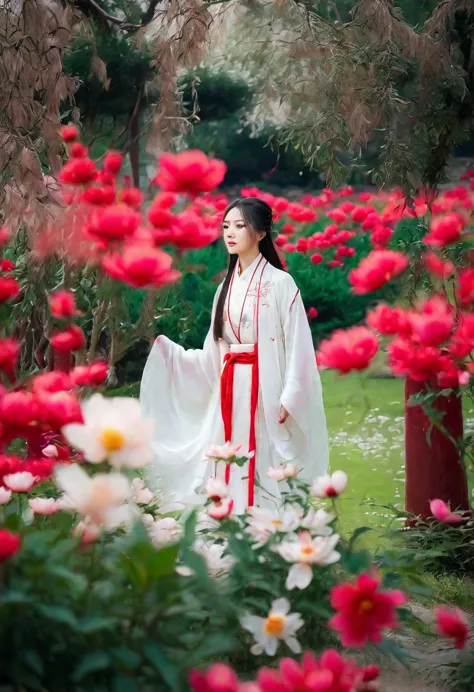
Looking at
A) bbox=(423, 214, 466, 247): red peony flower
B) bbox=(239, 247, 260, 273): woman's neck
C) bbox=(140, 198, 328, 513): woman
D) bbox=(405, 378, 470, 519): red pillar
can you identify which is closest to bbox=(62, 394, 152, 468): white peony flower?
bbox=(423, 214, 466, 247): red peony flower

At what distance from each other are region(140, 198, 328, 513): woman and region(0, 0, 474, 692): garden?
122 mm

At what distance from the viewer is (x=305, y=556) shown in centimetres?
134

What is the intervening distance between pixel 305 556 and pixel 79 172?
1.55 m

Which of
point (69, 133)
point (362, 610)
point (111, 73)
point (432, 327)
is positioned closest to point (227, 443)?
point (432, 327)

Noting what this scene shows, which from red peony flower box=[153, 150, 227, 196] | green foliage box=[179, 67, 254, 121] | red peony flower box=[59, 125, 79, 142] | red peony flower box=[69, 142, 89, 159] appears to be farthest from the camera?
green foliage box=[179, 67, 254, 121]

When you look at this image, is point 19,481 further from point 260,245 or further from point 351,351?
point 260,245

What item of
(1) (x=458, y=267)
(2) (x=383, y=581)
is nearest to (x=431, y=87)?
(1) (x=458, y=267)

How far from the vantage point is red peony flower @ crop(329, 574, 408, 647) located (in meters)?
1.21

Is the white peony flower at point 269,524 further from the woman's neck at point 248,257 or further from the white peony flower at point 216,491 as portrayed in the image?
the woman's neck at point 248,257

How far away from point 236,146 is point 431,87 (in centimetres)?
462

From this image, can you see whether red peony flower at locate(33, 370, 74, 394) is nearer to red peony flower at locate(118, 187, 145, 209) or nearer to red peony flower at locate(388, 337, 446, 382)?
red peony flower at locate(388, 337, 446, 382)

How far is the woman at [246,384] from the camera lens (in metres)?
2.84

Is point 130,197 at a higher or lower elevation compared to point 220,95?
lower

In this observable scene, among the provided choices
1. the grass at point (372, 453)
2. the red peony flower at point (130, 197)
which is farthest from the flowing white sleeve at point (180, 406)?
the grass at point (372, 453)
